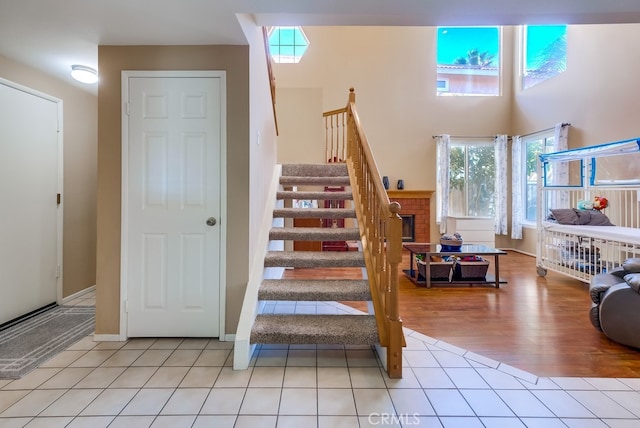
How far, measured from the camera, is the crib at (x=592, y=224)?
3684 millimetres

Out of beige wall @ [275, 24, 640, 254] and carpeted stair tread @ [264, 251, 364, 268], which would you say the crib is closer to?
beige wall @ [275, 24, 640, 254]

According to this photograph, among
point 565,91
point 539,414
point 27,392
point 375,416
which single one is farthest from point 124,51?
point 565,91

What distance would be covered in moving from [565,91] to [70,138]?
287 inches

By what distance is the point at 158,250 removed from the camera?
258 centimetres

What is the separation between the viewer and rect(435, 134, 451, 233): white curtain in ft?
23.0

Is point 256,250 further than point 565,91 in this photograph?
No

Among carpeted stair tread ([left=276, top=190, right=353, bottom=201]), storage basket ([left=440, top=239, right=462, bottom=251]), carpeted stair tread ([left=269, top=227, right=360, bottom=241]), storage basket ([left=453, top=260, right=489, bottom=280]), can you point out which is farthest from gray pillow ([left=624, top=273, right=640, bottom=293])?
carpeted stair tread ([left=276, top=190, right=353, bottom=201])

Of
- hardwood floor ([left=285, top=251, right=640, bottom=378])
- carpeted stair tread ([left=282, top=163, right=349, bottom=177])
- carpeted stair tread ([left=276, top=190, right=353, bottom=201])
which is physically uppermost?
carpeted stair tread ([left=282, top=163, right=349, bottom=177])

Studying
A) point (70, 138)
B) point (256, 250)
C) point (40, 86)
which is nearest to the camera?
point (256, 250)

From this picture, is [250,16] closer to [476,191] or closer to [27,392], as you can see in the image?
[27,392]

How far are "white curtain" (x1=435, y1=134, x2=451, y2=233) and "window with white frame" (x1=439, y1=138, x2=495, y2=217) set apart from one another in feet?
1.11

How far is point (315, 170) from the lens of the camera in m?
4.27

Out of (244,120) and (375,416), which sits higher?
(244,120)

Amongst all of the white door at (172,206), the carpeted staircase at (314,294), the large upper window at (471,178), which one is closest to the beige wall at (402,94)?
the large upper window at (471,178)
